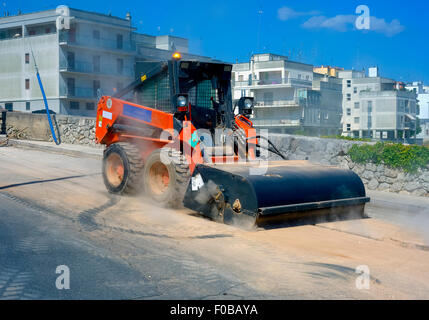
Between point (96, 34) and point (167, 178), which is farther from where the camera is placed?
point (96, 34)

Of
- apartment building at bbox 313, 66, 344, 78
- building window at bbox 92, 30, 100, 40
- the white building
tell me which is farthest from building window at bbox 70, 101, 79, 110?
the white building

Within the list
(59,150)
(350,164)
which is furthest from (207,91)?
(59,150)

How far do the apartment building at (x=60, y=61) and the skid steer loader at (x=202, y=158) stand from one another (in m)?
39.5

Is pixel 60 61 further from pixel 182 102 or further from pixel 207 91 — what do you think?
pixel 182 102

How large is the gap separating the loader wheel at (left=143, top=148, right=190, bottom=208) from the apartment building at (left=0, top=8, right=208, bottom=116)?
40.8 meters

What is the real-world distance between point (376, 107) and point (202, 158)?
70425 millimetres

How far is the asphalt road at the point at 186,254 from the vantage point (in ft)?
15.6

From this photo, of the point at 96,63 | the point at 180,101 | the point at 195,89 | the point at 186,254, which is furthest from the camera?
the point at 96,63

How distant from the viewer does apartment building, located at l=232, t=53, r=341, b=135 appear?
222 ft

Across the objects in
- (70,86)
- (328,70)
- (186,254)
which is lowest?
(186,254)

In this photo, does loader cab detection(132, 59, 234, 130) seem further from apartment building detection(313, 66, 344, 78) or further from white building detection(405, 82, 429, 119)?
white building detection(405, 82, 429, 119)

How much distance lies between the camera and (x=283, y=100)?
6894 cm

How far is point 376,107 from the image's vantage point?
242 ft

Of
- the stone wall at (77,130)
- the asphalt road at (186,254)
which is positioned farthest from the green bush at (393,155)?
the stone wall at (77,130)
